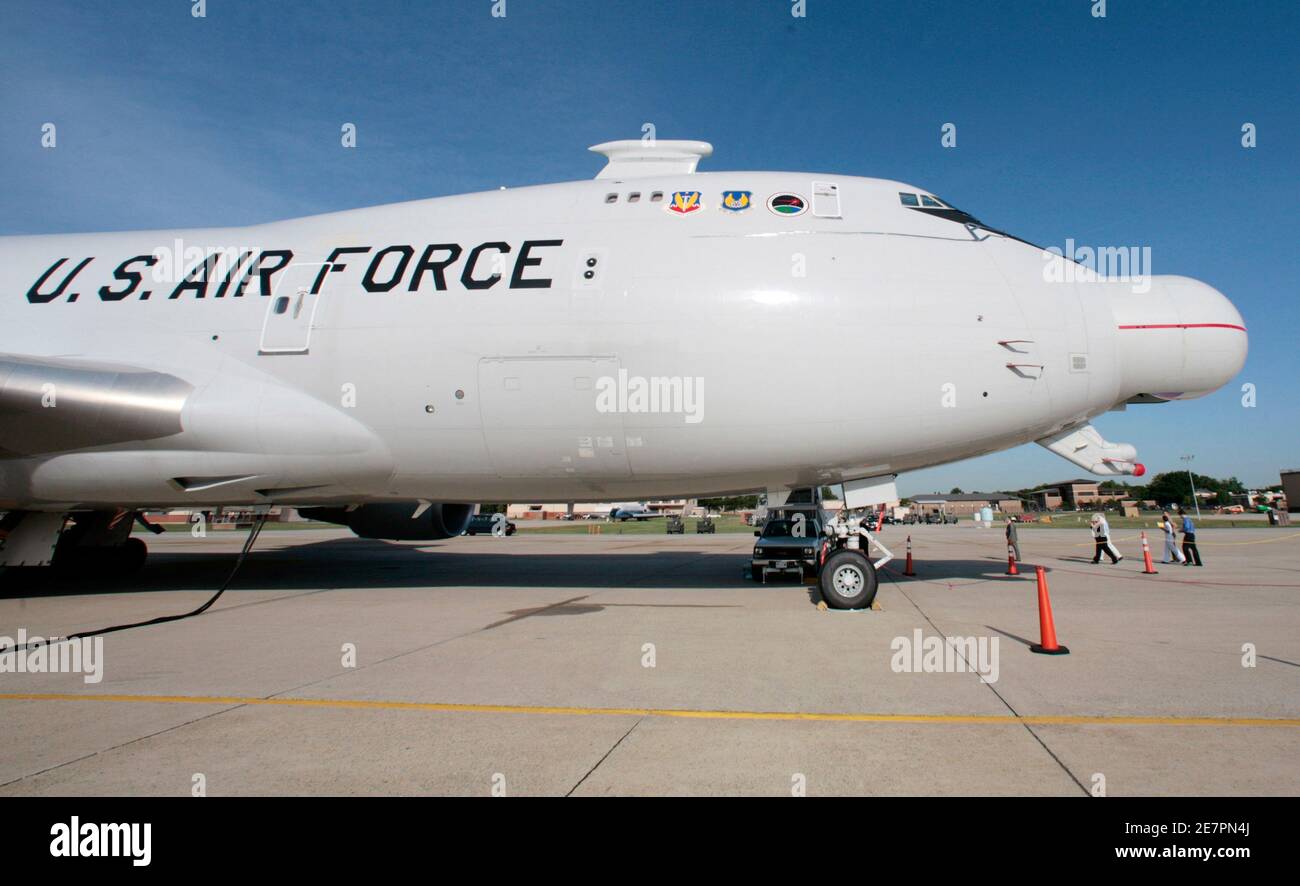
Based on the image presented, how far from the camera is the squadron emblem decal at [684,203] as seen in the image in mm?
10891

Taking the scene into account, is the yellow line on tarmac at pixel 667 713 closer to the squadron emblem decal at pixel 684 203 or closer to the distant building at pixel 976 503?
the squadron emblem decal at pixel 684 203

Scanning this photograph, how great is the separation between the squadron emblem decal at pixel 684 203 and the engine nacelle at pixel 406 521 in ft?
31.8

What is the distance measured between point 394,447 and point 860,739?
8.44 meters

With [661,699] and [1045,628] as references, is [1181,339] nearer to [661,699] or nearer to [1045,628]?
[1045,628]

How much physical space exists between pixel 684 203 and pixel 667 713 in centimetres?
794

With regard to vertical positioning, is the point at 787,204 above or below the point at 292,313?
above

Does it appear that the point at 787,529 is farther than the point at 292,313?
Yes

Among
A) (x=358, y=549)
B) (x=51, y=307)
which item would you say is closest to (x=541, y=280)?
(x=51, y=307)

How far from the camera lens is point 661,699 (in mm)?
5961

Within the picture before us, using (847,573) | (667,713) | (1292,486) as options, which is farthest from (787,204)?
(1292,486)

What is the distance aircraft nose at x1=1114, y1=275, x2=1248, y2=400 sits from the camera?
10.2 metres

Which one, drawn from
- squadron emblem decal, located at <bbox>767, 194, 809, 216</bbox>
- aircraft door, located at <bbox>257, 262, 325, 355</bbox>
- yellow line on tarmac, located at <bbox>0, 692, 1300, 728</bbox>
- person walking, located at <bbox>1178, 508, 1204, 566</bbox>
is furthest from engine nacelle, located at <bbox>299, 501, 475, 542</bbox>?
person walking, located at <bbox>1178, 508, 1204, 566</bbox>

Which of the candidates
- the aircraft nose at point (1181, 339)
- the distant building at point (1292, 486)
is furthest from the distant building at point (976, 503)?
the aircraft nose at point (1181, 339)
